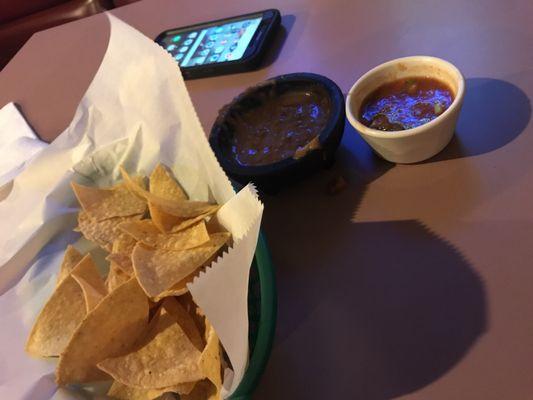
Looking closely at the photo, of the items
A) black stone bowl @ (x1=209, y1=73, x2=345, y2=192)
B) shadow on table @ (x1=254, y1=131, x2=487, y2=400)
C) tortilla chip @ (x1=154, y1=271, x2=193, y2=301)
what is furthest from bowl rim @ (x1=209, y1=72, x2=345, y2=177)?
tortilla chip @ (x1=154, y1=271, x2=193, y2=301)

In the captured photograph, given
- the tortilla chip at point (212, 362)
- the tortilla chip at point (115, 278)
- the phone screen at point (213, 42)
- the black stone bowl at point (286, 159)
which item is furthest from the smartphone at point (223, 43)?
the tortilla chip at point (212, 362)

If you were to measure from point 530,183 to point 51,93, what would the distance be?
119cm

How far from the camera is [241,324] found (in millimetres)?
581

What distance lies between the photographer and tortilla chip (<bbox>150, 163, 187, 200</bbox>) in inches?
32.4

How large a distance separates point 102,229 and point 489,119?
2.12ft

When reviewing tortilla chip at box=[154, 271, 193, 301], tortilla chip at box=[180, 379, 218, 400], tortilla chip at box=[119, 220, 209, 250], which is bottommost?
tortilla chip at box=[180, 379, 218, 400]

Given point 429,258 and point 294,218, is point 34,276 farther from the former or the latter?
point 429,258

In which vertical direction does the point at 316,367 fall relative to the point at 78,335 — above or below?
below

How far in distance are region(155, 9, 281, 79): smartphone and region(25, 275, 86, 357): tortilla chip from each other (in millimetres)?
624

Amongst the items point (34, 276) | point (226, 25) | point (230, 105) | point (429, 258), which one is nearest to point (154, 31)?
point (226, 25)

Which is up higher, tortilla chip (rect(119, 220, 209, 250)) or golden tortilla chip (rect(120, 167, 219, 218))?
golden tortilla chip (rect(120, 167, 219, 218))

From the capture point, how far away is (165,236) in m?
0.78

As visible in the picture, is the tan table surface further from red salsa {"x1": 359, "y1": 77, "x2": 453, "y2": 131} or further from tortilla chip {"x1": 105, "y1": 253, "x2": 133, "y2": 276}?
tortilla chip {"x1": 105, "y1": 253, "x2": 133, "y2": 276}

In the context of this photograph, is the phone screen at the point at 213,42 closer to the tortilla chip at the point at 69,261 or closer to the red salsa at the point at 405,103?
the red salsa at the point at 405,103
